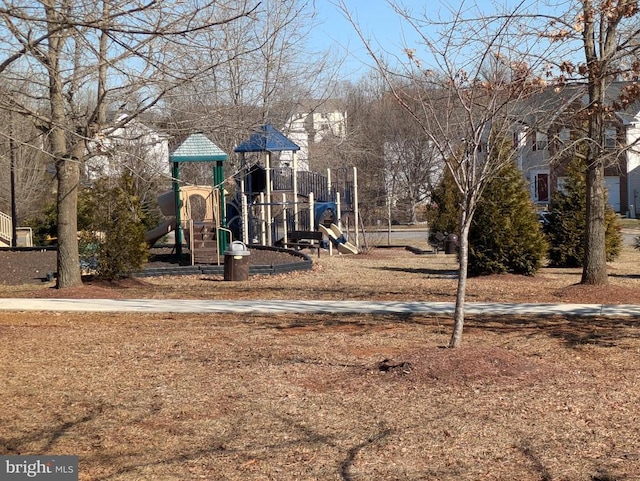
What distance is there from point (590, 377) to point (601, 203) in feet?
23.6

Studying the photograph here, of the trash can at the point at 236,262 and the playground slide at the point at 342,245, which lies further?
the playground slide at the point at 342,245

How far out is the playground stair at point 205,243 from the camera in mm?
21484

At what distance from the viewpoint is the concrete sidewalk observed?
39.6 ft

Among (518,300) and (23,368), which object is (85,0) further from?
(518,300)

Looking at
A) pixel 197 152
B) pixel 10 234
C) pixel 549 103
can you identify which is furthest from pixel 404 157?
pixel 549 103

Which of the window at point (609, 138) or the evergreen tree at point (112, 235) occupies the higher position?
the window at point (609, 138)

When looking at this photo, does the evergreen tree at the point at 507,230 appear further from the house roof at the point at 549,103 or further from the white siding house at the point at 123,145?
the white siding house at the point at 123,145

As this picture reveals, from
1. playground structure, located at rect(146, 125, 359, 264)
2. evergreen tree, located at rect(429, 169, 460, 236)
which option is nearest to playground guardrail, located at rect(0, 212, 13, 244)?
playground structure, located at rect(146, 125, 359, 264)

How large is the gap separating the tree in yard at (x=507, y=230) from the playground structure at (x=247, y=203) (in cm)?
584

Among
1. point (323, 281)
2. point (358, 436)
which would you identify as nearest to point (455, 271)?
point (323, 281)

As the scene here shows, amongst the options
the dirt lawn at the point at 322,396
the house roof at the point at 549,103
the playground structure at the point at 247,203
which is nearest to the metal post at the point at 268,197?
the playground structure at the point at 247,203

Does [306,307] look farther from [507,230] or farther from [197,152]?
[197,152]

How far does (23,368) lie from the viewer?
28.1 feet

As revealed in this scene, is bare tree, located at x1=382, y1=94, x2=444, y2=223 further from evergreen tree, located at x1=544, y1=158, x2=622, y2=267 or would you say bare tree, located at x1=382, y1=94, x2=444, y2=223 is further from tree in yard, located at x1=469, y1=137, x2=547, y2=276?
tree in yard, located at x1=469, y1=137, x2=547, y2=276
